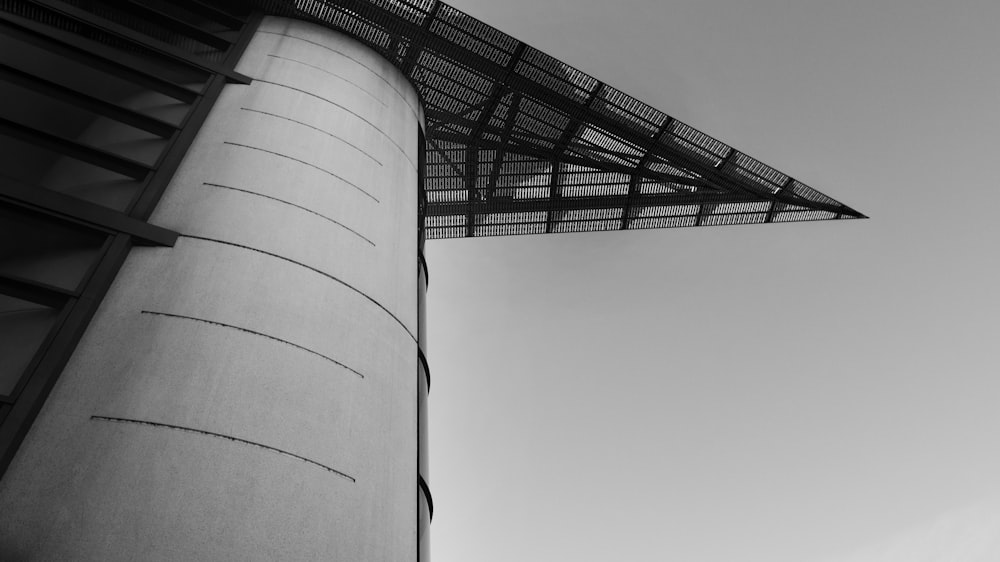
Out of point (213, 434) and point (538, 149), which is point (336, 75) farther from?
point (213, 434)

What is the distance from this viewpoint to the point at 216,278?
696 centimetres

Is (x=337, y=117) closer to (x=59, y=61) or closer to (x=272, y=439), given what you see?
(x=59, y=61)

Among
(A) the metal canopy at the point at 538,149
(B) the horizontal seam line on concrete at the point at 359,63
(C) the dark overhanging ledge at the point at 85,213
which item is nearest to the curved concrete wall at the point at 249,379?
(C) the dark overhanging ledge at the point at 85,213

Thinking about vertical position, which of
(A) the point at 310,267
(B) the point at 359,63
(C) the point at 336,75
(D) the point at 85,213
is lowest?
(A) the point at 310,267

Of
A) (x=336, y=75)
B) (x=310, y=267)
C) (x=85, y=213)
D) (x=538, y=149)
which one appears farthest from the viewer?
(x=538, y=149)

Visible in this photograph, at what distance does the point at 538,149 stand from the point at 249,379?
1323 centimetres

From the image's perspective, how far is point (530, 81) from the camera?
15.2m

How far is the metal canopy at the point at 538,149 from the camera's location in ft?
45.3

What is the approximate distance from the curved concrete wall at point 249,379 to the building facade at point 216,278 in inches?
0.9

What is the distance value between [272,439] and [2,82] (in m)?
6.95

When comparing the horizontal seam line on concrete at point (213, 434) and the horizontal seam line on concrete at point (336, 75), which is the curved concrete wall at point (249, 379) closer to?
the horizontal seam line on concrete at point (213, 434)

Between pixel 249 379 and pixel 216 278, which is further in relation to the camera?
pixel 216 278

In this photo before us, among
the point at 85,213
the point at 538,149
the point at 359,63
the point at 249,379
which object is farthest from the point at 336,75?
the point at 538,149

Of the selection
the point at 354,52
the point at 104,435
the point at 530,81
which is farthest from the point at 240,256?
the point at 530,81
